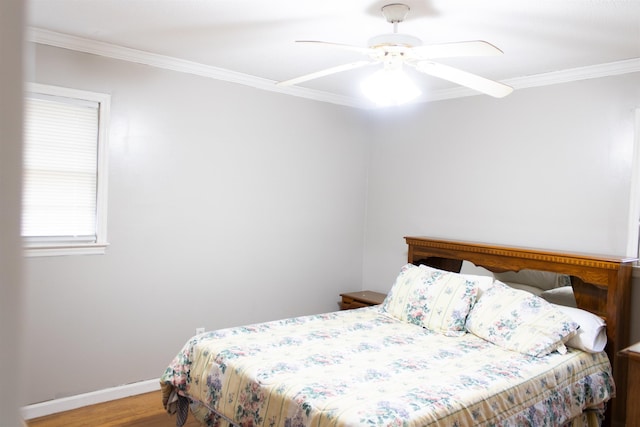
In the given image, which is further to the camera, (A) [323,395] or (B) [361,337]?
(B) [361,337]

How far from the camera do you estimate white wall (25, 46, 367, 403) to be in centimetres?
326

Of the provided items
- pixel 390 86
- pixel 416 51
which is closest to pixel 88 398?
pixel 390 86

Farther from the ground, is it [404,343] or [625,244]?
[625,244]

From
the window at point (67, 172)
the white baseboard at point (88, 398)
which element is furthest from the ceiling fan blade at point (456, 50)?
the white baseboard at point (88, 398)

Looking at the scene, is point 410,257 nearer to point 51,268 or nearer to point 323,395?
point 323,395

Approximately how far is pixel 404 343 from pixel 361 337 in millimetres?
263

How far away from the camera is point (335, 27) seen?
2785mm

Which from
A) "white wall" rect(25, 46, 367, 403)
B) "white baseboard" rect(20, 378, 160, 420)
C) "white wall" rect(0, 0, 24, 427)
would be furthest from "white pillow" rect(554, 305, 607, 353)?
"white wall" rect(0, 0, 24, 427)

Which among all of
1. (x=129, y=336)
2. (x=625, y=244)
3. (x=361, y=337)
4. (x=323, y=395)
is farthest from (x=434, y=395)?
(x=129, y=336)

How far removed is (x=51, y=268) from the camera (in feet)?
10.4

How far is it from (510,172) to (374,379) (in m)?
2.24

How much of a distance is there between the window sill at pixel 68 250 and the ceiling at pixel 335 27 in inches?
51.9

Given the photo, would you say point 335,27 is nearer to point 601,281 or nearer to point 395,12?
point 395,12

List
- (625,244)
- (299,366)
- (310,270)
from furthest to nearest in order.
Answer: (310,270), (625,244), (299,366)
